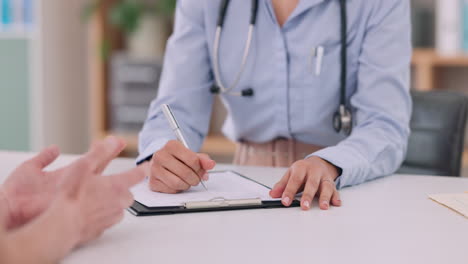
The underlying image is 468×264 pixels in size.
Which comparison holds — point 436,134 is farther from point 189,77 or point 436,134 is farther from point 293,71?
point 189,77

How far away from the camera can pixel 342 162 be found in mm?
1202

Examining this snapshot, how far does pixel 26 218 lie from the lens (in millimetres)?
842

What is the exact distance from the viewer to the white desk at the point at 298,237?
0.78 meters

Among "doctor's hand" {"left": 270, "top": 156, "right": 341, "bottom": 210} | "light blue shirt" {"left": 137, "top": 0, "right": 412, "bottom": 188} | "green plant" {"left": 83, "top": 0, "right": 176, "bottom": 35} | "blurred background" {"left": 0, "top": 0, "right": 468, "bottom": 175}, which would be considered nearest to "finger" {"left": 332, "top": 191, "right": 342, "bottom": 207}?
"doctor's hand" {"left": 270, "top": 156, "right": 341, "bottom": 210}

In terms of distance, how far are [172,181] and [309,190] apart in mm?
235

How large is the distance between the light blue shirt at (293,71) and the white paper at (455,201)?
26 centimetres

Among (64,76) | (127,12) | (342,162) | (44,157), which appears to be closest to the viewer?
(44,157)

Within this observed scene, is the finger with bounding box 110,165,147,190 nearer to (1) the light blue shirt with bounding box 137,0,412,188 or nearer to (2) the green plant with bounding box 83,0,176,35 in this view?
(1) the light blue shirt with bounding box 137,0,412,188

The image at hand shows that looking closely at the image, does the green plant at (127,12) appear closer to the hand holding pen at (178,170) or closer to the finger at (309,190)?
the hand holding pen at (178,170)

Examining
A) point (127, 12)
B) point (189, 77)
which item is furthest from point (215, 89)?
point (127, 12)

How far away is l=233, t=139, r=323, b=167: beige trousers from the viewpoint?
1595 mm

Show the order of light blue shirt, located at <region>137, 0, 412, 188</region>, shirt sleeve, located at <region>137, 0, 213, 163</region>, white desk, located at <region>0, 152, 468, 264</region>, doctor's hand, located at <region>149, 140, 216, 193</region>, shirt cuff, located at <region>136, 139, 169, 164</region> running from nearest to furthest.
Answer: white desk, located at <region>0, 152, 468, 264</region> < doctor's hand, located at <region>149, 140, 216, 193</region> < shirt cuff, located at <region>136, 139, 169, 164</region> < light blue shirt, located at <region>137, 0, 412, 188</region> < shirt sleeve, located at <region>137, 0, 213, 163</region>

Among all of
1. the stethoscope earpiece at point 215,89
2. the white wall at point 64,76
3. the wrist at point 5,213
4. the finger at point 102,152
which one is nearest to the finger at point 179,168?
the finger at point 102,152

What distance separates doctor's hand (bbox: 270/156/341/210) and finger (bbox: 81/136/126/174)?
0.30 m
